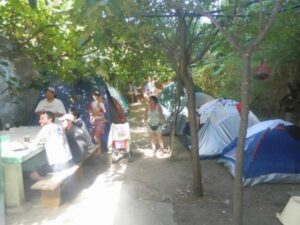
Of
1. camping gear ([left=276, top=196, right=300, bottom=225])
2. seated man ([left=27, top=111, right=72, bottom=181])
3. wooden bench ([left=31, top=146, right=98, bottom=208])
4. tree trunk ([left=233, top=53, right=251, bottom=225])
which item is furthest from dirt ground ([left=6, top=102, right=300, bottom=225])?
camping gear ([left=276, top=196, right=300, bottom=225])

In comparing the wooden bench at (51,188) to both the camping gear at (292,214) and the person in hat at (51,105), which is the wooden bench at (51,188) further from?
the camping gear at (292,214)

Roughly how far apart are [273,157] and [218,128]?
7.67 feet

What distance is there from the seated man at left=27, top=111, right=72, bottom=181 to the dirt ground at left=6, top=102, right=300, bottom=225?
19.1 inches

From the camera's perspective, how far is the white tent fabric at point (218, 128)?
368 inches

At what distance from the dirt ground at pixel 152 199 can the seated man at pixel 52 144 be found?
0.49 meters

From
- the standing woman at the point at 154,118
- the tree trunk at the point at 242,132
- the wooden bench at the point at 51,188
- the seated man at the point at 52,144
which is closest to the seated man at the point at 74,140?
the seated man at the point at 52,144

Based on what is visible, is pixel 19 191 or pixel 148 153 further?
pixel 148 153

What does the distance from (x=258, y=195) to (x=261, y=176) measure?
1.96 feet

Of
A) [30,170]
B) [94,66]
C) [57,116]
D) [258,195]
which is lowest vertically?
[258,195]

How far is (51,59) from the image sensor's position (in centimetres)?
733

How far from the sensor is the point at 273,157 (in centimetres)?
739

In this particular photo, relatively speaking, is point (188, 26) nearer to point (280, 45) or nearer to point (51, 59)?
point (51, 59)

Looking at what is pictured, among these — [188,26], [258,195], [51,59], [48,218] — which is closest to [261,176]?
[258,195]

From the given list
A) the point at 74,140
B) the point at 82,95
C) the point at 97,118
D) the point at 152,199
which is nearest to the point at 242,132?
the point at 152,199
